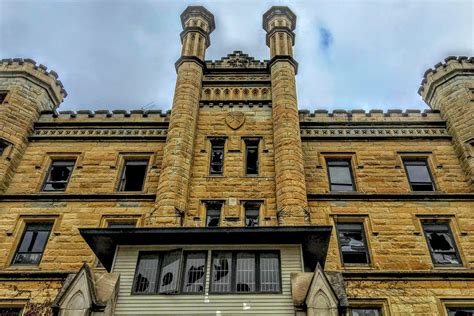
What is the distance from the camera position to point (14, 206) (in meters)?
18.6

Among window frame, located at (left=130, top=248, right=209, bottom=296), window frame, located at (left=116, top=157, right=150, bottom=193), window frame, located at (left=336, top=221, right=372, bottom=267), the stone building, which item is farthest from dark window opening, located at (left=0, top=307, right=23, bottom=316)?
window frame, located at (left=336, top=221, right=372, bottom=267)

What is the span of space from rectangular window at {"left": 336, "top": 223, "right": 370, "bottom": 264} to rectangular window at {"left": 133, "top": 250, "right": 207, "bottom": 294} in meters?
6.23

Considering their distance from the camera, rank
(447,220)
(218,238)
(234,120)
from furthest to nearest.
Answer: (234,120) → (447,220) → (218,238)

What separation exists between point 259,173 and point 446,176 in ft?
27.4

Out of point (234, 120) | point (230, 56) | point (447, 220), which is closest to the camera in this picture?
point (447, 220)

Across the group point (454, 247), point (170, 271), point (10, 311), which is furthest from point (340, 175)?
point (10, 311)

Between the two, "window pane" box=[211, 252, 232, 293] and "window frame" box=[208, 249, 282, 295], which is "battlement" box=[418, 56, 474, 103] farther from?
"window pane" box=[211, 252, 232, 293]

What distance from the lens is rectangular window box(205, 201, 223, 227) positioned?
58.6 feet

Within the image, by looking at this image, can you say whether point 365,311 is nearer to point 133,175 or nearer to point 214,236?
point 214,236

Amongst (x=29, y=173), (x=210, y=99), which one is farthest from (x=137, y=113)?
(x=29, y=173)

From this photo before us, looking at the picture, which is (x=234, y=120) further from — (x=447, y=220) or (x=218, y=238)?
(x=447, y=220)

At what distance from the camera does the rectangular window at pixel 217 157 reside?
65.0 ft

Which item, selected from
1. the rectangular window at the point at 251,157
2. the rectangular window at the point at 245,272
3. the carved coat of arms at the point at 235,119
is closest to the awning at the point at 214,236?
the rectangular window at the point at 245,272

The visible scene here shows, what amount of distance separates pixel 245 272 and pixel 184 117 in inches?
372
